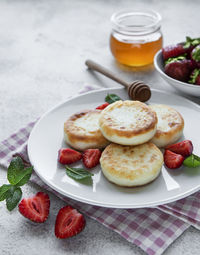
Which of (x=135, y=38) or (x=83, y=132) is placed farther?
(x=135, y=38)

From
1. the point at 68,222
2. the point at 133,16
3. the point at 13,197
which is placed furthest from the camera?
the point at 133,16

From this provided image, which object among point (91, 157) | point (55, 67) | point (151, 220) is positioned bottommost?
point (55, 67)

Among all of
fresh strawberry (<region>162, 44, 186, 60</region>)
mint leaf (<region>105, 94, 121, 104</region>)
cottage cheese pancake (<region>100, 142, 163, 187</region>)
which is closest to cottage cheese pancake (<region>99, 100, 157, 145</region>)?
cottage cheese pancake (<region>100, 142, 163, 187</region>)

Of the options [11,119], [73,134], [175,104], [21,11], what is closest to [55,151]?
[73,134]

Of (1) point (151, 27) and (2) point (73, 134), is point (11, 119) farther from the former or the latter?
(1) point (151, 27)

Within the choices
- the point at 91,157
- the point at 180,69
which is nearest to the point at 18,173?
the point at 91,157

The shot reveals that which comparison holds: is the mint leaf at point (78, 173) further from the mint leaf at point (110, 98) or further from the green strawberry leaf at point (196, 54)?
the green strawberry leaf at point (196, 54)

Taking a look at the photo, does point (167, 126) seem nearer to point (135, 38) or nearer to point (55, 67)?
point (135, 38)
